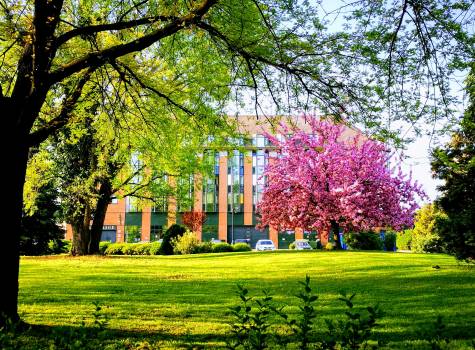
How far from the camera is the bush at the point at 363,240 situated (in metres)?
33.3

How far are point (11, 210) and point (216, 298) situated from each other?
4.82 meters

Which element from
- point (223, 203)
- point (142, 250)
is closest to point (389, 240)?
point (223, 203)

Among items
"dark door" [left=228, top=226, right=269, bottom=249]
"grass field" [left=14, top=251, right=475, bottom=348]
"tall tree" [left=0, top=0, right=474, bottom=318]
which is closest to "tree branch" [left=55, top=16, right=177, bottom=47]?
"tall tree" [left=0, top=0, right=474, bottom=318]

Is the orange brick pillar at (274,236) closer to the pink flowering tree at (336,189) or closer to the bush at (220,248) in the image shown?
the bush at (220,248)

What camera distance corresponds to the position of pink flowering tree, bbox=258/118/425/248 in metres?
28.4

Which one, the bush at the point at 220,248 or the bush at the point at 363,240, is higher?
the bush at the point at 363,240

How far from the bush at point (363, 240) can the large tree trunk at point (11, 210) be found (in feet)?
95.9

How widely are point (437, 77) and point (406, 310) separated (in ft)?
13.7

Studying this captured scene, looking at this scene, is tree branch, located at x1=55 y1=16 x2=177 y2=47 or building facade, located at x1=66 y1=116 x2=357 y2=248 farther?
building facade, located at x1=66 y1=116 x2=357 y2=248

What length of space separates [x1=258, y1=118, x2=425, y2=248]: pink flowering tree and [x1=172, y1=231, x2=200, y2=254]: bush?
6.80m

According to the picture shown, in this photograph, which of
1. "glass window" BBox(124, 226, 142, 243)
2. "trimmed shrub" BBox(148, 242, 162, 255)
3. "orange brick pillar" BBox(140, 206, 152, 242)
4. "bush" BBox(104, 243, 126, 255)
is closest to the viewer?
"trimmed shrub" BBox(148, 242, 162, 255)

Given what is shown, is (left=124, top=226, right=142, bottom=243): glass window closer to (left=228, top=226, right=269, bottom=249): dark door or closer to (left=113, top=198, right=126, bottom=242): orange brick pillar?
(left=113, top=198, right=126, bottom=242): orange brick pillar

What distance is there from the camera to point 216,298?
980cm

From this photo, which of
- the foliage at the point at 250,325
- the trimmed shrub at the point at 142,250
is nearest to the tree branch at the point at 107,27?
the foliage at the point at 250,325
